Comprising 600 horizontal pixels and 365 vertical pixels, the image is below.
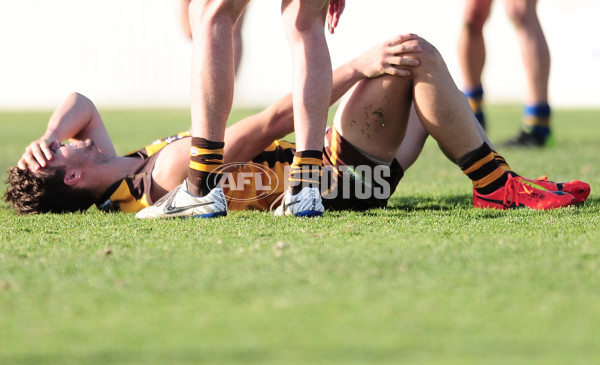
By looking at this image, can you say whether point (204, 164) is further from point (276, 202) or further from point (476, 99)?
point (476, 99)

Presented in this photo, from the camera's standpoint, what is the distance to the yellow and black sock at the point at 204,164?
→ 282 centimetres

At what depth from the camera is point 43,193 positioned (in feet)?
10.4

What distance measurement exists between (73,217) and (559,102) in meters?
12.8

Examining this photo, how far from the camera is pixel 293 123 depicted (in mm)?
3086

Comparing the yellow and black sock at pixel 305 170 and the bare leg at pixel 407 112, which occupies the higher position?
the bare leg at pixel 407 112

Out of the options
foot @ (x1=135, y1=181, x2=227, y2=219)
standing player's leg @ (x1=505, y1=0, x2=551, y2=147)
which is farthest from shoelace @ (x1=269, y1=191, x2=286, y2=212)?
standing player's leg @ (x1=505, y1=0, x2=551, y2=147)

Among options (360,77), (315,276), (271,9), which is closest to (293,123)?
(360,77)

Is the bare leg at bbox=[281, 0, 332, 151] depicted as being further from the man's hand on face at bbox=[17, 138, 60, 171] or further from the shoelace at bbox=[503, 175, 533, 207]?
the man's hand on face at bbox=[17, 138, 60, 171]

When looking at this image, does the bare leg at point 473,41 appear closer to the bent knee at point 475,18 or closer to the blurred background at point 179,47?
the bent knee at point 475,18

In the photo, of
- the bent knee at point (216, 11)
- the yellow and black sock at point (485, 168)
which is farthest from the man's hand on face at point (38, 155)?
the yellow and black sock at point (485, 168)

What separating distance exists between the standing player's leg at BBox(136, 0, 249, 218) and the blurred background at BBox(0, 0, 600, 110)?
1095 centimetres

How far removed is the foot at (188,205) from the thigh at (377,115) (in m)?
0.52

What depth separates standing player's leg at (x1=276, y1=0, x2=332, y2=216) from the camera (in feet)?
9.23

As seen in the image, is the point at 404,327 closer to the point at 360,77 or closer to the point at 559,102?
the point at 360,77
